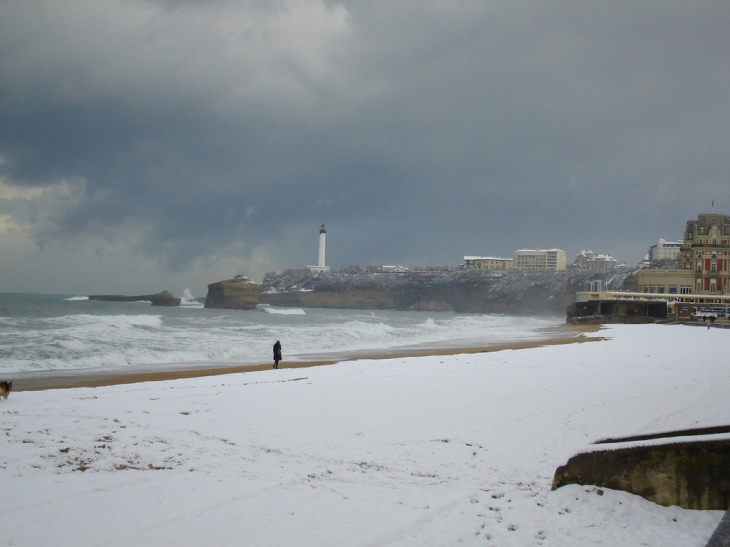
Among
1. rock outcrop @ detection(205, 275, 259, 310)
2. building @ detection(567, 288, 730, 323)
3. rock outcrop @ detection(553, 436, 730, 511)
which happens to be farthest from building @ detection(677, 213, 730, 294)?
rock outcrop @ detection(553, 436, 730, 511)

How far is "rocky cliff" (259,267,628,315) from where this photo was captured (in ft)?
481

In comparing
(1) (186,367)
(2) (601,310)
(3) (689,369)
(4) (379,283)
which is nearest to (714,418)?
(3) (689,369)

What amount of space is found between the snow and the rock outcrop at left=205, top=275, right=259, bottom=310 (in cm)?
9499

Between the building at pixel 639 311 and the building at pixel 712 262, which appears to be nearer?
the building at pixel 639 311

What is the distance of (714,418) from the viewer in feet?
28.3

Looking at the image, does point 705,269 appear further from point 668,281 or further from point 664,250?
point 664,250

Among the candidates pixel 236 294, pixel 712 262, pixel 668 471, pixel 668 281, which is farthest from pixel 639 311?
pixel 236 294

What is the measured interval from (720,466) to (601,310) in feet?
210

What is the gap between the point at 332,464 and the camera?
20.2ft

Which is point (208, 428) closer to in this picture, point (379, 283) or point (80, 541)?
point (80, 541)

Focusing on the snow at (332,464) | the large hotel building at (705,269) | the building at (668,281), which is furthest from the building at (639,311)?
the snow at (332,464)

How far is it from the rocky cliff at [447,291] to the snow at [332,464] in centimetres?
13586

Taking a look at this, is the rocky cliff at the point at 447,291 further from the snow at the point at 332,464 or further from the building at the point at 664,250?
the snow at the point at 332,464

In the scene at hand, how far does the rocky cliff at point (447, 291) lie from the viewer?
14662 centimetres
